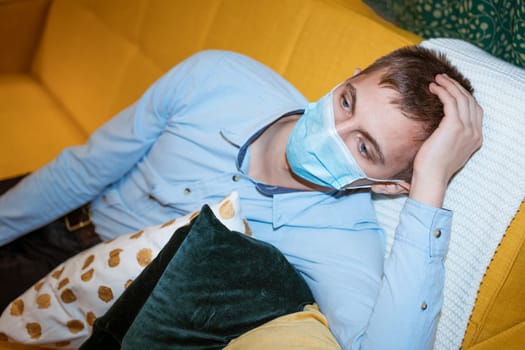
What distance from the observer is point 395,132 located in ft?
3.67

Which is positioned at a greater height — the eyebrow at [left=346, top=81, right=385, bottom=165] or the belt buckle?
the eyebrow at [left=346, top=81, right=385, bottom=165]

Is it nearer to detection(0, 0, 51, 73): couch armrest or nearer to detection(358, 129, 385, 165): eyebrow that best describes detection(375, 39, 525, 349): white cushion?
detection(358, 129, 385, 165): eyebrow

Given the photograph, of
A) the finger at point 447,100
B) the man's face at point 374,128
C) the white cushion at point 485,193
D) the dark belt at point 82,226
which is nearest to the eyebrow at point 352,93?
the man's face at point 374,128

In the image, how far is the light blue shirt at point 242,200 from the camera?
1120mm

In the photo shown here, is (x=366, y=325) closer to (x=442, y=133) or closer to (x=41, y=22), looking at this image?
(x=442, y=133)

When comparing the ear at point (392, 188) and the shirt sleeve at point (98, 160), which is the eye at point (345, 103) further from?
the shirt sleeve at point (98, 160)

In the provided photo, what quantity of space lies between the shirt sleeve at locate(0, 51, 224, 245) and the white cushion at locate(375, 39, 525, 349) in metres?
0.67

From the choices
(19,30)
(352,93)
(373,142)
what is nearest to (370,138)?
(373,142)

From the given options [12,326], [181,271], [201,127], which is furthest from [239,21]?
[12,326]

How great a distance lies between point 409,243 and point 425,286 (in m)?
0.09

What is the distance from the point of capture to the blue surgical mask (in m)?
1.17

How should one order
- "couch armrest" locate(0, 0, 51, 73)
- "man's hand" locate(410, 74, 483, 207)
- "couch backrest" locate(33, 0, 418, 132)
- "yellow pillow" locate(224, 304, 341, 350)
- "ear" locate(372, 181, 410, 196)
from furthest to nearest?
1. "couch armrest" locate(0, 0, 51, 73)
2. "couch backrest" locate(33, 0, 418, 132)
3. "ear" locate(372, 181, 410, 196)
4. "man's hand" locate(410, 74, 483, 207)
5. "yellow pillow" locate(224, 304, 341, 350)

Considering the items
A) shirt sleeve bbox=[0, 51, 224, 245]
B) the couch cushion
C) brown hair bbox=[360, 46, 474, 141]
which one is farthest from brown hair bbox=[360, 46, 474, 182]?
the couch cushion

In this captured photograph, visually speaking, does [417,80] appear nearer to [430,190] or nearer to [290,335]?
[430,190]
